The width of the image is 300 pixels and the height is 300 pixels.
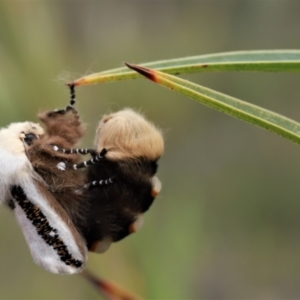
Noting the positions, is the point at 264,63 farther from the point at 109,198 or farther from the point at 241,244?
the point at 241,244

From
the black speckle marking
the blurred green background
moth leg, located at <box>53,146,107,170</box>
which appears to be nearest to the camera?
the black speckle marking

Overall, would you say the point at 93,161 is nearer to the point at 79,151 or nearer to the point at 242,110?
the point at 79,151

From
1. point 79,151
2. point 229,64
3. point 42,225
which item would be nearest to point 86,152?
point 79,151

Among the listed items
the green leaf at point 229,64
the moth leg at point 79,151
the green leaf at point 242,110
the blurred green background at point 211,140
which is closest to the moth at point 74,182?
the moth leg at point 79,151

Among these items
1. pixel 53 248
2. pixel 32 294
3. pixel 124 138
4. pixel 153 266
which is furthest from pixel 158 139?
pixel 32 294

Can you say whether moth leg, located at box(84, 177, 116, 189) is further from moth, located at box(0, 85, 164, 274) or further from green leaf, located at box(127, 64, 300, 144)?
green leaf, located at box(127, 64, 300, 144)

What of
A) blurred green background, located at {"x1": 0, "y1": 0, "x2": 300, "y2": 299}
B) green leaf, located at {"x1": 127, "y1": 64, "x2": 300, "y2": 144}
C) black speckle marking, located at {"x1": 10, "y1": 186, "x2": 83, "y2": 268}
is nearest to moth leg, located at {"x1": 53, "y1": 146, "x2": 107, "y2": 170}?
black speckle marking, located at {"x1": 10, "y1": 186, "x2": 83, "y2": 268}
